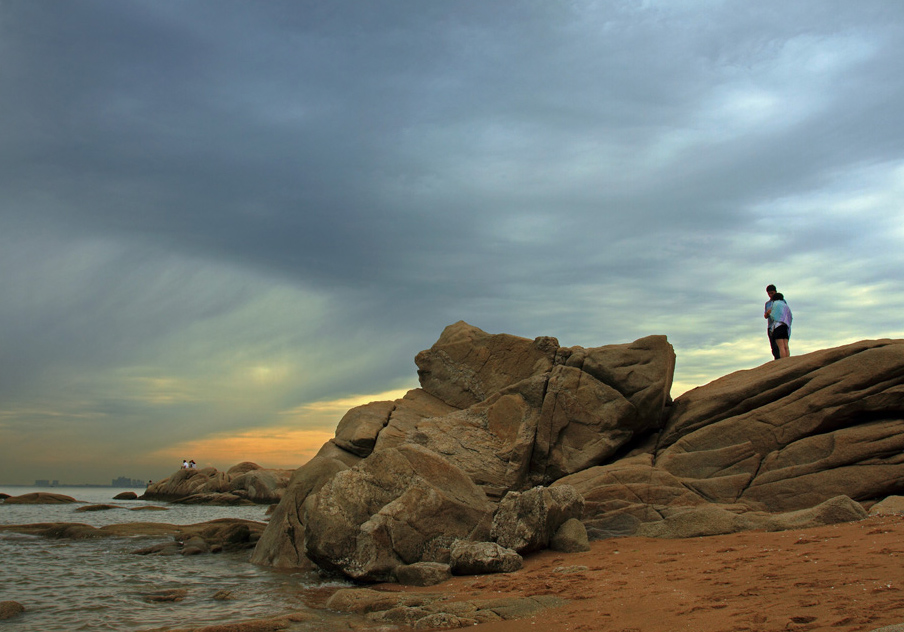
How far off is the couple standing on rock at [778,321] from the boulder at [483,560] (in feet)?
44.3

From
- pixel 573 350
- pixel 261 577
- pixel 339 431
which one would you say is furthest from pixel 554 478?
pixel 261 577

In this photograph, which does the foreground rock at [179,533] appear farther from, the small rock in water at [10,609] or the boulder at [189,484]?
the boulder at [189,484]

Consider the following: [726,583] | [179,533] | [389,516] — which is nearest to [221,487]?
[179,533]

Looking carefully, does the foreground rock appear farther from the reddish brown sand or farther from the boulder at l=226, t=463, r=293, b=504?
the boulder at l=226, t=463, r=293, b=504

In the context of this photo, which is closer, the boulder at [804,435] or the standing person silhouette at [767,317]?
the boulder at [804,435]

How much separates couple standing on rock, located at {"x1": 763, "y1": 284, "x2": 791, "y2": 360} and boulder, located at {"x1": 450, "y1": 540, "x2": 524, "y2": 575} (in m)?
13.5

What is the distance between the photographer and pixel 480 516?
14.0m

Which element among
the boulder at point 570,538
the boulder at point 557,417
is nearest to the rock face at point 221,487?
the boulder at point 557,417

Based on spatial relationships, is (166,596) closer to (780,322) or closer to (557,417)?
(557,417)

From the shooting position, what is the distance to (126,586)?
13.8m

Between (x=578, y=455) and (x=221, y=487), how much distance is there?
44.0 meters

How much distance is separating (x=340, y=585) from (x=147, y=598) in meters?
3.95

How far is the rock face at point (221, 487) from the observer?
50281mm

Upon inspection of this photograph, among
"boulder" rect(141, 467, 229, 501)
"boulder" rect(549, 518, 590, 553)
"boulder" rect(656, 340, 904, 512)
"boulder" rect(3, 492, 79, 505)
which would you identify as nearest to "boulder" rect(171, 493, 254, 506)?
"boulder" rect(141, 467, 229, 501)
